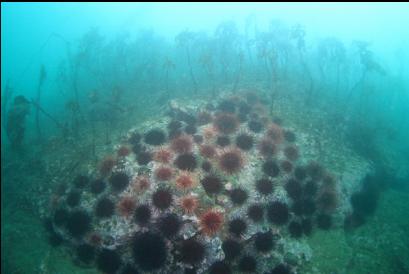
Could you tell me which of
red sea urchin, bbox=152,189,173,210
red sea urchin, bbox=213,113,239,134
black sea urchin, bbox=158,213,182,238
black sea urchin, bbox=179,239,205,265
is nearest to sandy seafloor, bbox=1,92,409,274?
red sea urchin, bbox=213,113,239,134

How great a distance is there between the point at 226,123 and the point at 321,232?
8.94m

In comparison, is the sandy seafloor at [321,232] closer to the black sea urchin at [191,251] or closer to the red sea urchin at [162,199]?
the red sea urchin at [162,199]

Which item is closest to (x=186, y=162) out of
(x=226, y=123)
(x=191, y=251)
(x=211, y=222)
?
(x=211, y=222)

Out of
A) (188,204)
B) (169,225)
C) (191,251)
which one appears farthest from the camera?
(188,204)

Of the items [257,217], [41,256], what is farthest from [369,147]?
[41,256]

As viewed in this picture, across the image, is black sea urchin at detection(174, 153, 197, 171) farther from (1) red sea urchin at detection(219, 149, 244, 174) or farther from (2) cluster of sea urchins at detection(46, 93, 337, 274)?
(1) red sea urchin at detection(219, 149, 244, 174)

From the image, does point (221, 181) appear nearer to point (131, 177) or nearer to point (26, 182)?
point (131, 177)

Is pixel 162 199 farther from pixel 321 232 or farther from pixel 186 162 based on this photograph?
pixel 321 232

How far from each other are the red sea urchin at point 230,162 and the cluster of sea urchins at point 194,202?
0.06m

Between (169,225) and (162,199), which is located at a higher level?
(162,199)

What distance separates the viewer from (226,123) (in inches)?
824

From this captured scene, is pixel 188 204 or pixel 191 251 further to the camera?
pixel 188 204

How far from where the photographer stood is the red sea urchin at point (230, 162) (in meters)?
17.8

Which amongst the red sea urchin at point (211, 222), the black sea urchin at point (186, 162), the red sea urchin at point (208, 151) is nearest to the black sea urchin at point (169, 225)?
the red sea urchin at point (211, 222)
